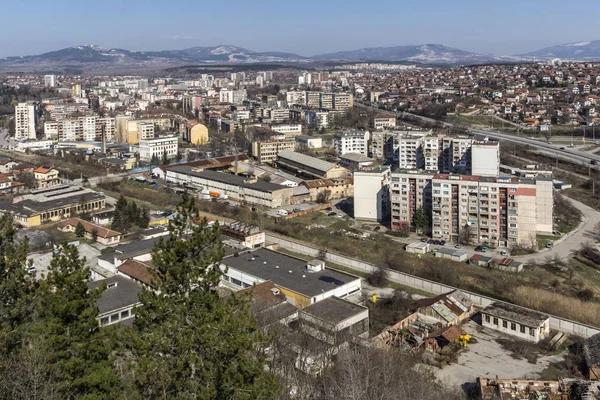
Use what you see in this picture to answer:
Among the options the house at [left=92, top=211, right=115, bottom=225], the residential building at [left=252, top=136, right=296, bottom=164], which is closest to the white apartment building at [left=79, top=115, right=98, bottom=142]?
the residential building at [left=252, top=136, right=296, bottom=164]

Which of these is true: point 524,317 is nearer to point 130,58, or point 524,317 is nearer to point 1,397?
point 1,397

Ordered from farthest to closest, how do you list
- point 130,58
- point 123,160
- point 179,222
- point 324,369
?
point 130,58 → point 123,160 → point 324,369 → point 179,222

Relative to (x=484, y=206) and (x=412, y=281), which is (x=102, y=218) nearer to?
(x=412, y=281)

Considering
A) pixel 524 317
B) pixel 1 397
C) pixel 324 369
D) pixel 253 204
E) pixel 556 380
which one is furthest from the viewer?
pixel 253 204

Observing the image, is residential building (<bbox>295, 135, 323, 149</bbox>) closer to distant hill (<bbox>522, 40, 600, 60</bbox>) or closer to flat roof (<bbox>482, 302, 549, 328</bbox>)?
flat roof (<bbox>482, 302, 549, 328</bbox>)

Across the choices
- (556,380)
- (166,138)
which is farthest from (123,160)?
(556,380)

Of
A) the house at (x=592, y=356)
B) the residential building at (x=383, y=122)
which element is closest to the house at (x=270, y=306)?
the house at (x=592, y=356)

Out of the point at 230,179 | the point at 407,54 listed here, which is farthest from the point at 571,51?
the point at 230,179
